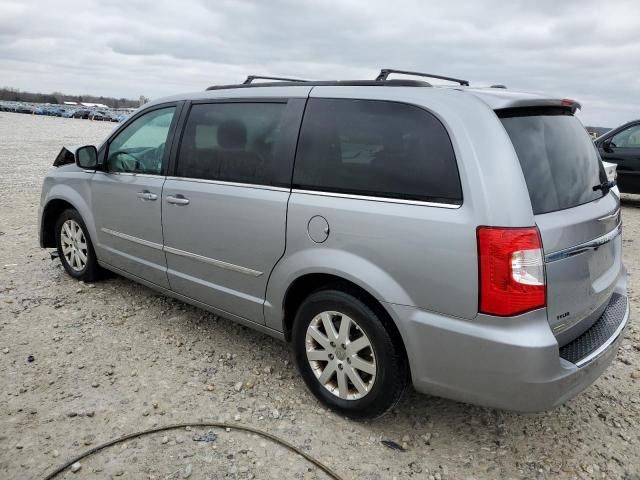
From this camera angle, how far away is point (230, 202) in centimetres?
322

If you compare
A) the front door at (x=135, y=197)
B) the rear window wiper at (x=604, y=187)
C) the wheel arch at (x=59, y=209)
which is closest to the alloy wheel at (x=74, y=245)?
the wheel arch at (x=59, y=209)

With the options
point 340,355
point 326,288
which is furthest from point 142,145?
point 340,355

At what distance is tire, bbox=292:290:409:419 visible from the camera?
263cm

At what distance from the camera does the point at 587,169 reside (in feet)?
9.29

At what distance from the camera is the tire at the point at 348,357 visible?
8.63ft

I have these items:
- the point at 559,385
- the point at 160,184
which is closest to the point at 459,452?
the point at 559,385

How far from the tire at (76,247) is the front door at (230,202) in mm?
1365

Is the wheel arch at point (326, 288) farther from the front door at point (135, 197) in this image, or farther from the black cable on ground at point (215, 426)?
the front door at point (135, 197)

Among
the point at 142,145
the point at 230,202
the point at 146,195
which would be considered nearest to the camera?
the point at 230,202

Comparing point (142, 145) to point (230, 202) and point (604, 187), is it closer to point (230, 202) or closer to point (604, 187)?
point (230, 202)

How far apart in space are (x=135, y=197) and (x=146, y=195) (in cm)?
18

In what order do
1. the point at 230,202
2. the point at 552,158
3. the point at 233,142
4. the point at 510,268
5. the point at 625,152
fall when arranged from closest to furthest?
1. the point at 510,268
2. the point at 552,158
3. the point at 230,202
4. the point at 233,142
5. the point at 625,152

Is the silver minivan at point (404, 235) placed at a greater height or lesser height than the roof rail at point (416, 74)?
lesser

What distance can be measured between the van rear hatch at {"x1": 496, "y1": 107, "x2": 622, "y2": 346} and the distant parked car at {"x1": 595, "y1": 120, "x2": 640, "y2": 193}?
26.4ft
